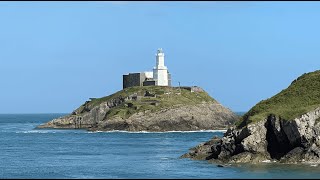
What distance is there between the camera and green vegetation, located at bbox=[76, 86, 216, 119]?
16762 cm

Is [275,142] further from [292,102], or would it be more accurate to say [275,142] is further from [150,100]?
[150,100]

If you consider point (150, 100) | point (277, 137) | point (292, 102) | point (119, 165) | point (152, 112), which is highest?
point (150, 100)

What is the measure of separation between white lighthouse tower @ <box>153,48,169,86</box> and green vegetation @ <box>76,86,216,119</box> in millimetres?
7195

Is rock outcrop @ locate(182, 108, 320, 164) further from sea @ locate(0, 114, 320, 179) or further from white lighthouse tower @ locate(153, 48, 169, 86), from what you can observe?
white lighthouse tower @ locate(153, 48, 169, 86)

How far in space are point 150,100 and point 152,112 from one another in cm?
1301

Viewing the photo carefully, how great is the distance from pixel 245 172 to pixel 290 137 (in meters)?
10.3

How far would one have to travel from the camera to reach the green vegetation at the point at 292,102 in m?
75.4

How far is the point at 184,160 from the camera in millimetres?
80125

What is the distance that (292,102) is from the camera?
8156 cm

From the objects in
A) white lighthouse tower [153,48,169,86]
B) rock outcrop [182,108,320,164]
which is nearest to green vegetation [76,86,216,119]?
white lighthouse tower [153,48,169,86]

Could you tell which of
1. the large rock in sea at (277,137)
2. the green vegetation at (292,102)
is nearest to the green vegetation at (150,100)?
the green vegetation at (292,102)

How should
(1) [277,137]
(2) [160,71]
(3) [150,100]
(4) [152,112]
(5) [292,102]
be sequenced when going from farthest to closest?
1. (2) [160,71]
2. (3) [150,100]
3. (4) [152,112]
4. (5) [292,102]
5. (1) [277,137]

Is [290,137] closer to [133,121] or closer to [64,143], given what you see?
[64,143]

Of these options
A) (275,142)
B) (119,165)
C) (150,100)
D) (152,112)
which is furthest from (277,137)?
(150,100)
